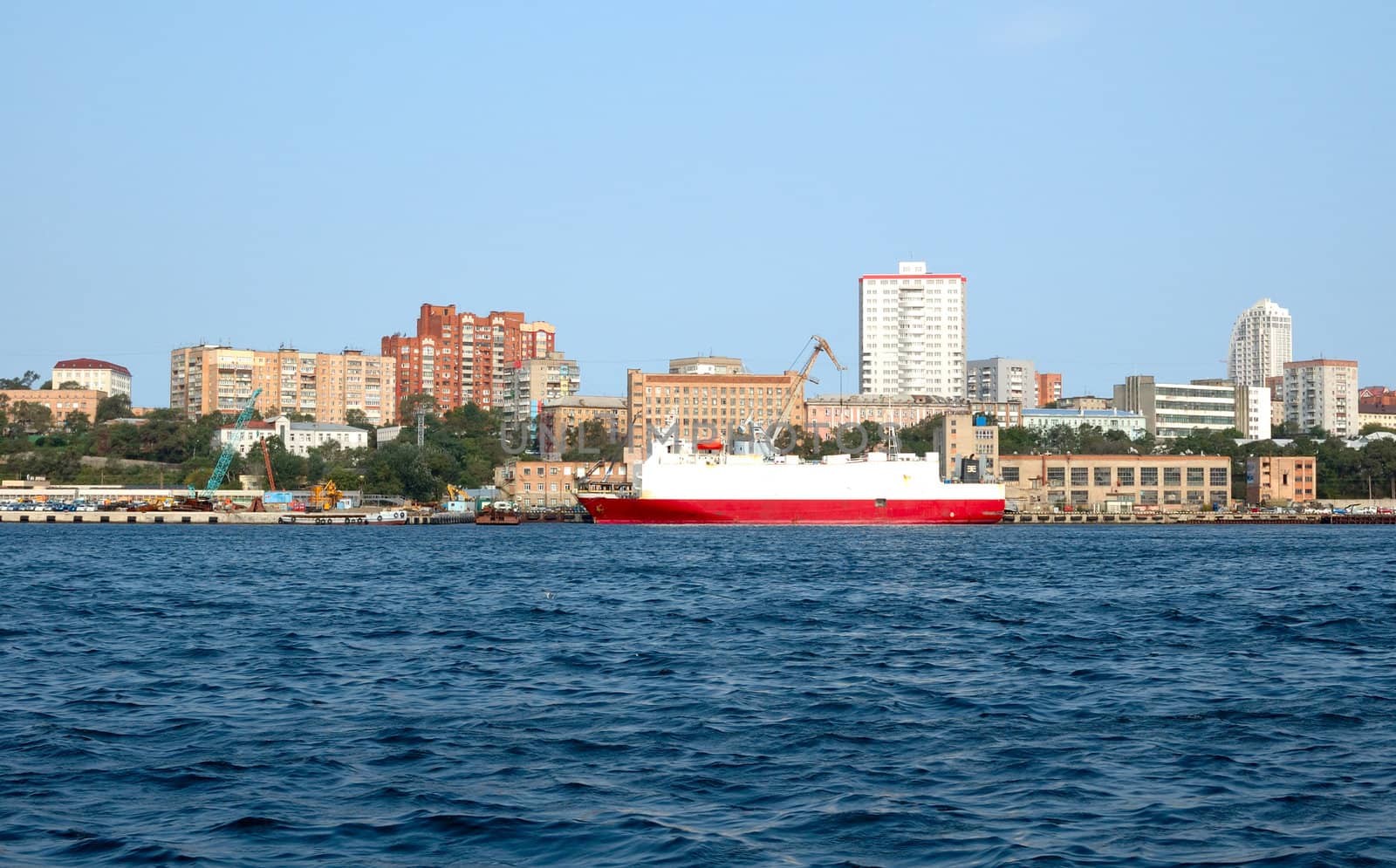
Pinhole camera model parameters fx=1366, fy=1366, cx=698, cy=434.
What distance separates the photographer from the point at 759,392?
152 m

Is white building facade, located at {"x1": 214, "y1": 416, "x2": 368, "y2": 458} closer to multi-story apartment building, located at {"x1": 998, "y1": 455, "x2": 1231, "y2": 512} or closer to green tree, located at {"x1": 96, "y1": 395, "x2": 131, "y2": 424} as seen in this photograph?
green tree, located at {"x1": 96, "y1": 395, "x2": 131, "y2": 424}

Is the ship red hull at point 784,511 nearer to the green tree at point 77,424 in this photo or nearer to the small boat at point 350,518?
the small boat at point 350,518

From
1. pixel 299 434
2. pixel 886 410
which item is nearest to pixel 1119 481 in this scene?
pixel 886 410

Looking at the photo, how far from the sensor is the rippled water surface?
32.8ft

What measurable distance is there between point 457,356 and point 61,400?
50.3m

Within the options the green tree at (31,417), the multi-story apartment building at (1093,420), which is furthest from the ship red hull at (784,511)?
the green tree at (31,417)

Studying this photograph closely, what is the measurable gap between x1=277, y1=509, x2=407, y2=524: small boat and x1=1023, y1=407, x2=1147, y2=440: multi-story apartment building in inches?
3202

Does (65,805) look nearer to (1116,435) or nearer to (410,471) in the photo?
(410,471)

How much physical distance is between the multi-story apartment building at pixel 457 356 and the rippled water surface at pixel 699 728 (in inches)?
6167

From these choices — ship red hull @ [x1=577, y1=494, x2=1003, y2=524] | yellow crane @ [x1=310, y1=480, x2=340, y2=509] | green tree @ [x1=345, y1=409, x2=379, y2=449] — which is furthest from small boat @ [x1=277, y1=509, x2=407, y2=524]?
green tree @ [x1=345, y1=409, x2=379, y2=449]

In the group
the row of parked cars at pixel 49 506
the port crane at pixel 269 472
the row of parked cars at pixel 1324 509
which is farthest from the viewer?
the port crane at pixel 269 472

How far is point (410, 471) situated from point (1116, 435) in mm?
73926

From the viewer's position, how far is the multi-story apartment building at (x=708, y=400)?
150625 millimetres

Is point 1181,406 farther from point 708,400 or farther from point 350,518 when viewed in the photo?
point 350,518
